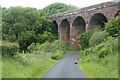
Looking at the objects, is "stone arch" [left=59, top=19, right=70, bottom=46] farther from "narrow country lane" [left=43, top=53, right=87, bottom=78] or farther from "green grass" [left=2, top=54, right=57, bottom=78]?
"green grass" [left=2, top=54, right=57, bottom=78]

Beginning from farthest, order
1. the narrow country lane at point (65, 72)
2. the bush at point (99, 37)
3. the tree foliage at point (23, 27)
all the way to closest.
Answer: the tree foliage at point (23, 27)
the bush at point (99, 37)
the narrow country lane at point (65, 72)

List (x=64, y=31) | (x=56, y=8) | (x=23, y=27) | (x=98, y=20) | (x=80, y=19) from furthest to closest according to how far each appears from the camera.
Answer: (x=56, y=8)
(x=64, y=31)
(x=80, y=19)
(x=23, y=27)
(x=98, y=20)

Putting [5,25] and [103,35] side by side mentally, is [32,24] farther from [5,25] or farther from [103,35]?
[103,35]

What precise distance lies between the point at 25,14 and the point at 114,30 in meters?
26.2

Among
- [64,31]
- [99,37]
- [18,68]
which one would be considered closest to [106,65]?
[18,68]

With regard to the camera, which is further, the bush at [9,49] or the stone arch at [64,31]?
the stone arch at [64,31]

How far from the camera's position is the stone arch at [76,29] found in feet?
203

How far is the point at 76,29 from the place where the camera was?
63500 mm

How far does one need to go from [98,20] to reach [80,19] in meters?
6.91

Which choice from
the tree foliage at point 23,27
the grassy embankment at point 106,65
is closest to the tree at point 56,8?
the tree foliage at point 23,27

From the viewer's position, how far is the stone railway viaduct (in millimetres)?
48888

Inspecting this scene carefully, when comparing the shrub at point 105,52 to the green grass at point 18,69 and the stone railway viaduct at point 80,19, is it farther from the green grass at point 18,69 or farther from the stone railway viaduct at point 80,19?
the stone railway viaduct at point 80,19

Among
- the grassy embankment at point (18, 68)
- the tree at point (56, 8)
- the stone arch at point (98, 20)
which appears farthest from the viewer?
the tree at point (56, 8)

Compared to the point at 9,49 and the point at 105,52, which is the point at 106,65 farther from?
the point at 9,49
